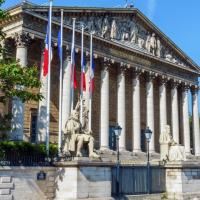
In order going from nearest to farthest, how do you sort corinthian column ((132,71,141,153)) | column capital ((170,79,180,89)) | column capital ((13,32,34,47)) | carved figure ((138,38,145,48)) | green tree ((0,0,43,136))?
green tree ((0,0,43,136)) → column capital ((13,32,34,47)) → corinthian column ((132,71,141,153)) → carved figure ((138,38,145,48)) → column capital ((170,79,180,89))

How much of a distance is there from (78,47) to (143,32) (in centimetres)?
A: 1176

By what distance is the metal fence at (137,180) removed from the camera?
74.8 feet

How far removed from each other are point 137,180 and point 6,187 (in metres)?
8.44

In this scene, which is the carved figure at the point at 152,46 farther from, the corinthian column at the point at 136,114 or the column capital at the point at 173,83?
the corinthian column at the point at 136,114

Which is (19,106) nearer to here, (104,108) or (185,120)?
(104,108)

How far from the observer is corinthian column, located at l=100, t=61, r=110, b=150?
1471 inches

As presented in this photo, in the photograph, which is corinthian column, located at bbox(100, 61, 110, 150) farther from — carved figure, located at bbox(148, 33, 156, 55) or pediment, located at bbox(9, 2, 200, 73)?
carved figure, located at bbox(148, 33, 156, 55)

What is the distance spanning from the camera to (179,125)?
5012 centimetres

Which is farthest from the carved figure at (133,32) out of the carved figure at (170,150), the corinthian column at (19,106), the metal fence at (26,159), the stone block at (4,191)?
the stone block at (4,191)

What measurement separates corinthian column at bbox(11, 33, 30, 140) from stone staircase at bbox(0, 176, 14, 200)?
10354 mm

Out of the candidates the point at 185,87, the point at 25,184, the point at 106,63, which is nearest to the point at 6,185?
the point at 25,184

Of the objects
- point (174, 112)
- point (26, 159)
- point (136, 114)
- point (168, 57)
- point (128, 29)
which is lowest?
point (26, 159)

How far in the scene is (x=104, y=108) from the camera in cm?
3791

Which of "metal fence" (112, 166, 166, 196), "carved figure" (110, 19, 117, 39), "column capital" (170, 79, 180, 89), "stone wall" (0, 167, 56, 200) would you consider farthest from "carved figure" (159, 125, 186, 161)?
"column capital" (170, 79, 180, 89)
